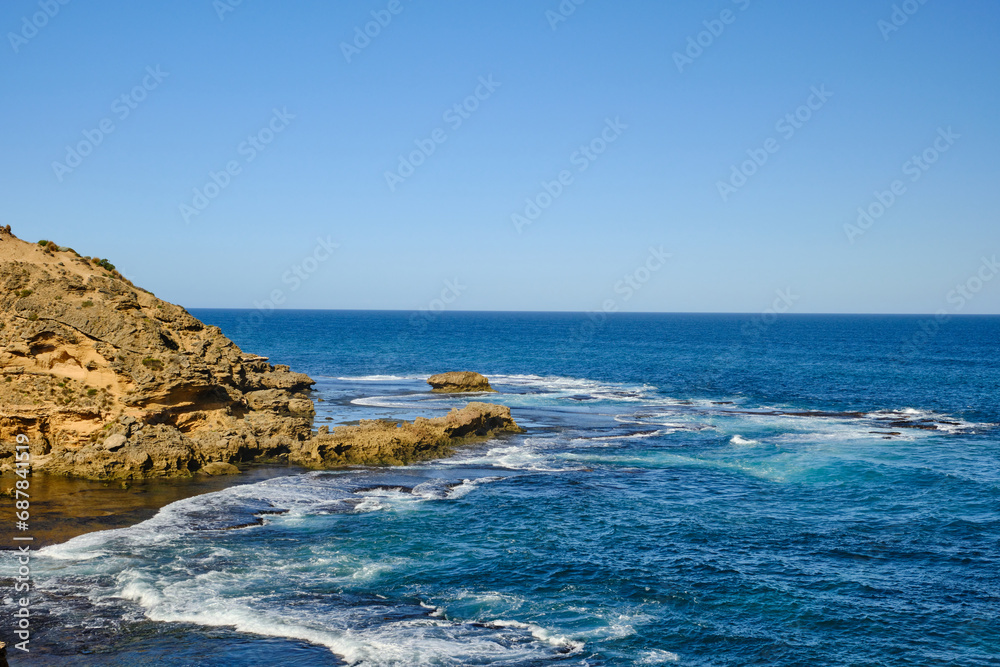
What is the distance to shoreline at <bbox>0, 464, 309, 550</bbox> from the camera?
93.8ft

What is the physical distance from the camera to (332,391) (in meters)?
72.8

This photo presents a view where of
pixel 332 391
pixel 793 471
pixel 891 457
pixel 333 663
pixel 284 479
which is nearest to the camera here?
pixel 333 663

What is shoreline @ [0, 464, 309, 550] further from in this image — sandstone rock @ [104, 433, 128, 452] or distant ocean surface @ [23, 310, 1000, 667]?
sandstone rock @ [104, 433, 128, 452]

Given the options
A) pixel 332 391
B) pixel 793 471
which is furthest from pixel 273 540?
pixel 332 391

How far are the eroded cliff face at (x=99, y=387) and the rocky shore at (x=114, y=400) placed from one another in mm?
51

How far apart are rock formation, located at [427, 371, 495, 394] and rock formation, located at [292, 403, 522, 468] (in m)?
23.0

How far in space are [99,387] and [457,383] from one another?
1554 inches

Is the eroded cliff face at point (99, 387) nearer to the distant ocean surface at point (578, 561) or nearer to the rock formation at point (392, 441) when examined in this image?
the rock formation at point (392, 441)

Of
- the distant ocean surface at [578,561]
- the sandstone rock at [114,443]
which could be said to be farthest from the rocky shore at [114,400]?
the distant ocean surface at [578,561]

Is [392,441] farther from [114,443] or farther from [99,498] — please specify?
[99,498]

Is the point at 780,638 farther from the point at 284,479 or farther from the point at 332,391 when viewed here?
the point at 332,391

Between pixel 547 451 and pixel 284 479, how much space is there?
53.0ft

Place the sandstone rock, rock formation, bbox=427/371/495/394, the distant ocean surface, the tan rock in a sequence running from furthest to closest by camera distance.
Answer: rock formation, bbox=427/371/495/394 → the tan rock → the sandstone rock → the distant ocean surface

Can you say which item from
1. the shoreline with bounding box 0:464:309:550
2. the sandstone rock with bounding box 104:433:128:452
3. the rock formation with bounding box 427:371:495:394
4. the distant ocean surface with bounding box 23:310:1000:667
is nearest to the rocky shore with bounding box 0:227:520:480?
the sandstone rock with bounding box 104:433:128:452
